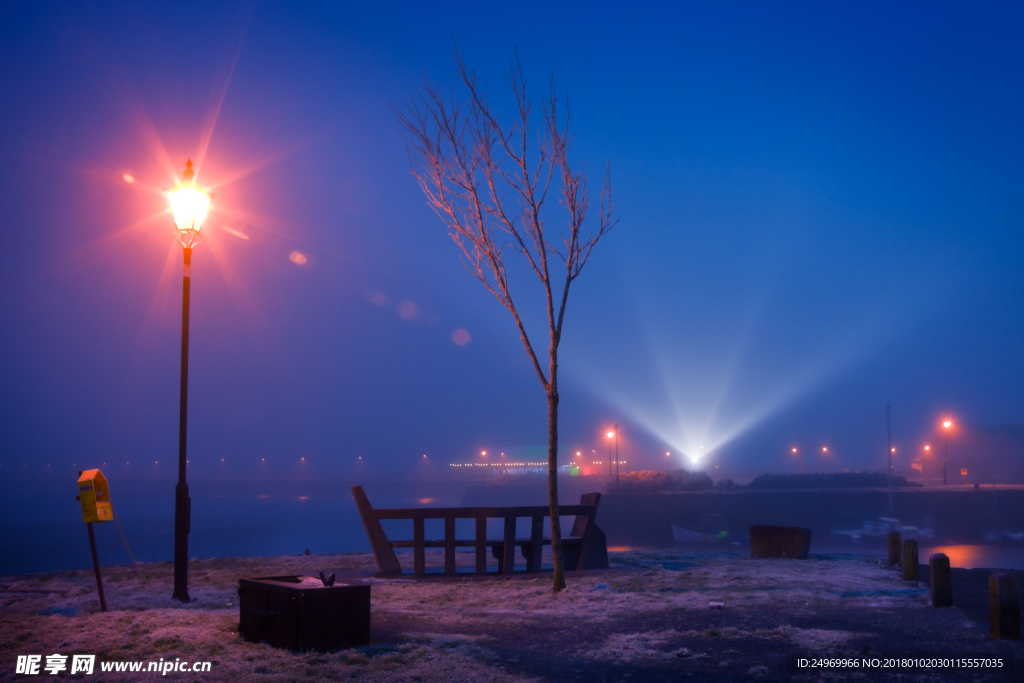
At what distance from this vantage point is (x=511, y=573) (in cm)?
1200

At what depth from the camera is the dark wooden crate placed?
5.86 m

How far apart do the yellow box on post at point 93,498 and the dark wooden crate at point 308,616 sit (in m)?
3.37

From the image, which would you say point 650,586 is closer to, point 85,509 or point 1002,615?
point 1002,615

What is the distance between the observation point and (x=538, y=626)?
7.56 meters

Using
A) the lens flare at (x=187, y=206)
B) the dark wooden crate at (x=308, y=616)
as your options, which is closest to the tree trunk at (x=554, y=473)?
the dark wooden crate at (x=308, y=616)

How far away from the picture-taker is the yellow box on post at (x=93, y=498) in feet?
27.7

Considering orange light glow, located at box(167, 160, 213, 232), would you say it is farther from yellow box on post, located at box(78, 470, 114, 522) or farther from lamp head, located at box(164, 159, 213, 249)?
yellow box on post, located at box(78, 470, 114, 522)

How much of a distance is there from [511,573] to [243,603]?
20.5ft

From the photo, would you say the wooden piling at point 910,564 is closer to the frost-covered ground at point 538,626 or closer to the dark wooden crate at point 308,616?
the frost-covered ground at point 538,626

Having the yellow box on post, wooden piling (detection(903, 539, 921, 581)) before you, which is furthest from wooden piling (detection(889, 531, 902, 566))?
the yellow box on post

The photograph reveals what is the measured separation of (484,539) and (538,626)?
435 centimetres

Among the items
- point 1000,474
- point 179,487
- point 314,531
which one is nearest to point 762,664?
point 179,487

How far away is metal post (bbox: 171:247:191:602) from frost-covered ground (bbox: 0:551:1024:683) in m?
0.33

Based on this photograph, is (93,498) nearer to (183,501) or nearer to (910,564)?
(183,501)
